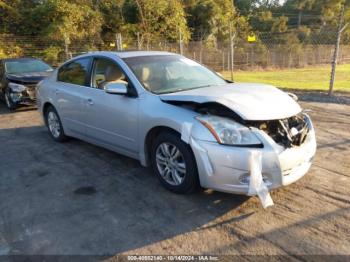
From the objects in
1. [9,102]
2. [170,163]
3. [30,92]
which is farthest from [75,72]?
[9,102]

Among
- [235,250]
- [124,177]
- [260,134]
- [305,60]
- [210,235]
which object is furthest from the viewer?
[305,60]

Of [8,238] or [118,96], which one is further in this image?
[118,96]

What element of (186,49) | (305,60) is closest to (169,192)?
(186,49)

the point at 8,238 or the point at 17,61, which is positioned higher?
the point at 17,61

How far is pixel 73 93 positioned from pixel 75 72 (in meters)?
0.43

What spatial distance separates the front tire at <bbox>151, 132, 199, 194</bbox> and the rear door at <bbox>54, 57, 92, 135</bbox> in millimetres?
1736

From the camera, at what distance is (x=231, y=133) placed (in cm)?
350

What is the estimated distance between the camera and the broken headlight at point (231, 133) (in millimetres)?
3451

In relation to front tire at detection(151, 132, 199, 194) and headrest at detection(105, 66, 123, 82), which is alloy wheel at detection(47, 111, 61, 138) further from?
front tire at detection(151, 132, 199, 194)

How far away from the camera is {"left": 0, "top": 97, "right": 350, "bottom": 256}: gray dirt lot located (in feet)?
10.1

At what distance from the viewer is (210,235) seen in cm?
321

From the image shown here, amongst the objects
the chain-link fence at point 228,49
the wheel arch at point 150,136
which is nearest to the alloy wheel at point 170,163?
the wheel arch at point 150,136

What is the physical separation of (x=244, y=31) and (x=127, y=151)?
106 ft

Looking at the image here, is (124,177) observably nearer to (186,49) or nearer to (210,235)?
(210,235)
